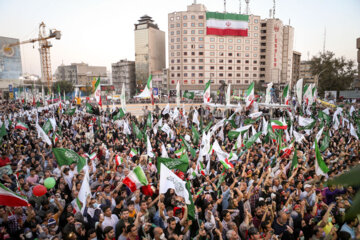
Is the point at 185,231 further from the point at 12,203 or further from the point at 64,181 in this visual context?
the point at 64,181

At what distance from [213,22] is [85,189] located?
7014 centimetres

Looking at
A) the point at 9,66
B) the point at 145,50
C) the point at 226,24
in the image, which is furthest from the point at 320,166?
the point at 9,66

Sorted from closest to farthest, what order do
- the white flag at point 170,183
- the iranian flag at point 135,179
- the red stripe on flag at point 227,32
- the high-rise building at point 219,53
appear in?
the white flag at point 170,183
the iranian flag at point 135,179
the red stripe on flag at point 227,32
the high-rise building at point 219,53

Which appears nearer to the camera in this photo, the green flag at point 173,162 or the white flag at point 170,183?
the white flag at point 170,183

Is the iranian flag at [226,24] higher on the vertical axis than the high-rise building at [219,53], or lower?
higher

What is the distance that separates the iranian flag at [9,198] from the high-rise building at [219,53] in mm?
66691

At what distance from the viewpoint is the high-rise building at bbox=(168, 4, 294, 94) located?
6856 centimetres

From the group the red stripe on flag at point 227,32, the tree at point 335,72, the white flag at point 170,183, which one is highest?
the red stripe on flag at point 227,32

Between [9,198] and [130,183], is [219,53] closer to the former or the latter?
[130,183]

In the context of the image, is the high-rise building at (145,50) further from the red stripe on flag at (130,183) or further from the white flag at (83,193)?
the white flag at (83,193)

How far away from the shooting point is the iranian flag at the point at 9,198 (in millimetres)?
4066

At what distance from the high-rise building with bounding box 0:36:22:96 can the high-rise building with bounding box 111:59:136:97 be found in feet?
98.4

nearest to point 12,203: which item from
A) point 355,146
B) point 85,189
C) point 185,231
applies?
point 85,189

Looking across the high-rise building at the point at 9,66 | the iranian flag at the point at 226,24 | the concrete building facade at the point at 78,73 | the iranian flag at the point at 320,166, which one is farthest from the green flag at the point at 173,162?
the concrete building facade at the point at 78,73
